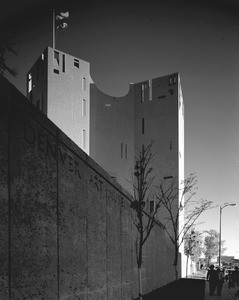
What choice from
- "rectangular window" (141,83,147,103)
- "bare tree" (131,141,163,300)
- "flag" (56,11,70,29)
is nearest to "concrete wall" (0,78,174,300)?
"bare tree" (131,141,163,300)

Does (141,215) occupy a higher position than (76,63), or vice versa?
(76,63)

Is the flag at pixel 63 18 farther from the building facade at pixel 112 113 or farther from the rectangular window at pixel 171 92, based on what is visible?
the rectangular window at pixel 171 92

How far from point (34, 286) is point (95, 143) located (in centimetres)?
4079

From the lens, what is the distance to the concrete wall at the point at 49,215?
25.5ft

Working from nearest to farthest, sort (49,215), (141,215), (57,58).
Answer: (49,215)
(141,215)
(57,58)

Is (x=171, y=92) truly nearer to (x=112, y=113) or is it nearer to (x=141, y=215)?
(x=112, y=113)

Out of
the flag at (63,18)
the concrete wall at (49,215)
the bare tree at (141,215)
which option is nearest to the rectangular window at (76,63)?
the flag at (63,18)

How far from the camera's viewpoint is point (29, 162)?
8.60 meters

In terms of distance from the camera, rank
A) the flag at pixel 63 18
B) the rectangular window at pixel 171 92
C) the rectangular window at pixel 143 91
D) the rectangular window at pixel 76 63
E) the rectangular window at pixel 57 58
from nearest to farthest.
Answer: the flag at pixel 63 18 → the rectangular window at pixel 57 58 → the rectangular window at pixel 171 92 → the rectangular window at pixel 76 63 → the rectangular window at pixel 143 91

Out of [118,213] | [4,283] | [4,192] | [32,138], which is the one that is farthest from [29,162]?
[118,213]

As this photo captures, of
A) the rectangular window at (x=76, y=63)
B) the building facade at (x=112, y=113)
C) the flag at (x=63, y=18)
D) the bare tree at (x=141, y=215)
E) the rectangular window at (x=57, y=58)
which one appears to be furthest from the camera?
the rectangular window at (x=76, y=63)

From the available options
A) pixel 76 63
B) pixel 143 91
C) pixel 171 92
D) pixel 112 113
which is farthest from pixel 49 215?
pixel 112 113

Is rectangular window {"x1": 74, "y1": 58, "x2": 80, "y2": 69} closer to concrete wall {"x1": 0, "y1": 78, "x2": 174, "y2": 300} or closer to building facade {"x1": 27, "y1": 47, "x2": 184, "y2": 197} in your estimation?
building facade {"x1": 27, "y1": 47, "x2": 184, "y2": 197}

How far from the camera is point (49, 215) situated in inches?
363
